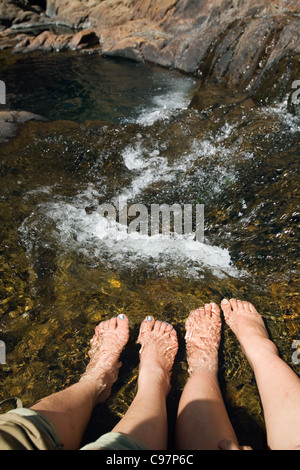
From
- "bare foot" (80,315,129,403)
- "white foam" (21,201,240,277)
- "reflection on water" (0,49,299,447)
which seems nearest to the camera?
"bare foot" (80,315,129,403)

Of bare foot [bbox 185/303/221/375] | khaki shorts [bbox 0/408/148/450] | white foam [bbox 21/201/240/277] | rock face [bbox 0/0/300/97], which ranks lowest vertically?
bare foot [bbox 185/303/221/375]

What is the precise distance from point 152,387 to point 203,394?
35 cm

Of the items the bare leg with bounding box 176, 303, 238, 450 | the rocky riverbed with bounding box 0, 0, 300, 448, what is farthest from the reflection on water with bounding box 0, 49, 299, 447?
the bare leg with bounding box 176, 303, 238, 450

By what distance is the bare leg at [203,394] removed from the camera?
1.74 m

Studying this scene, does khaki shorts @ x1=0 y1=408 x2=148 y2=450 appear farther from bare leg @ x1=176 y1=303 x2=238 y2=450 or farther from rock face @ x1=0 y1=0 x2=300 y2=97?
rock face @ x1=0 y1=0 x2=300 y2=97

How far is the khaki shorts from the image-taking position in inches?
48.9

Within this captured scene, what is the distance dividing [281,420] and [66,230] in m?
2.76

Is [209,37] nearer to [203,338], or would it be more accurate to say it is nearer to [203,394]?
[203,338]

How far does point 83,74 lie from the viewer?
33.9ft

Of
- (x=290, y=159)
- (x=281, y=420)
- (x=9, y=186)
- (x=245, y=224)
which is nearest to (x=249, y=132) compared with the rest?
(x=290, y=159)

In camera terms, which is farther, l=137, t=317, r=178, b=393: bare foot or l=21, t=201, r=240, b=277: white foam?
l=21, t=201, r=240, b=277: white foam

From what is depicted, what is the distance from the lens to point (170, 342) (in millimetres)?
2572
